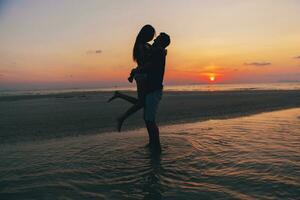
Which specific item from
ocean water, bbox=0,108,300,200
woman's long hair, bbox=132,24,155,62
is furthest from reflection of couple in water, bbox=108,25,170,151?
ocean water, bbox=0,108,300,200

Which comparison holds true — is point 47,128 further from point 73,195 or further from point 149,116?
point 73,195

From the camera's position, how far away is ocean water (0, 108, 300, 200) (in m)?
4.59

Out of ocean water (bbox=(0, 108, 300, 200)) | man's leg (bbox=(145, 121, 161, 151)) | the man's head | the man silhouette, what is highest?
the man's head

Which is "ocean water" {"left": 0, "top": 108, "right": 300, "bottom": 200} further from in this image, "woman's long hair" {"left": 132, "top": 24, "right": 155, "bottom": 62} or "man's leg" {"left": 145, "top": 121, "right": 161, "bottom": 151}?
"woman's long hair" {"left": 132, "top": 24, "right": 155, "bottom": 62}

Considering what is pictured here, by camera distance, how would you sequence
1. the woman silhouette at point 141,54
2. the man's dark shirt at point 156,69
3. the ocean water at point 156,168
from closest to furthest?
the ocean water at point 156,168 → the man's dark shirt at point 156,69 → the woman silhouette at point 141,54

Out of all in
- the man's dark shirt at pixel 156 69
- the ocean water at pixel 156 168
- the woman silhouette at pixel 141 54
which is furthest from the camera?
the woman silhouette at pixel 141 54

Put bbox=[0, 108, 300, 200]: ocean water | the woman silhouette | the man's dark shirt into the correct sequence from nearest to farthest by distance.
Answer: bbox=[0, 108, 300, 200]: ocean water
the man's dark shirt
the woman silhouette

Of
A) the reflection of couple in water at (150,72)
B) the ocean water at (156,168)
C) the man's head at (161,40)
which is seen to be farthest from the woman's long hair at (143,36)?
the ocean water at (156,168)

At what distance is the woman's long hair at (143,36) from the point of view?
Answer: 7.41 meters

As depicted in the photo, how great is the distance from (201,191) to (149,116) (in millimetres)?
3006

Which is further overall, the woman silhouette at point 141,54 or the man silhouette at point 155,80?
the woman silhouette at point 141,54

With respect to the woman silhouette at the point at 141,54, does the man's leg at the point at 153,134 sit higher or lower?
lower

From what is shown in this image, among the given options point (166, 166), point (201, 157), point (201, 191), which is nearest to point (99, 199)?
point (201, 191)

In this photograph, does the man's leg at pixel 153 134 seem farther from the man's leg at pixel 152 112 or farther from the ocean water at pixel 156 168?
the ocean water at pixel 156 168
